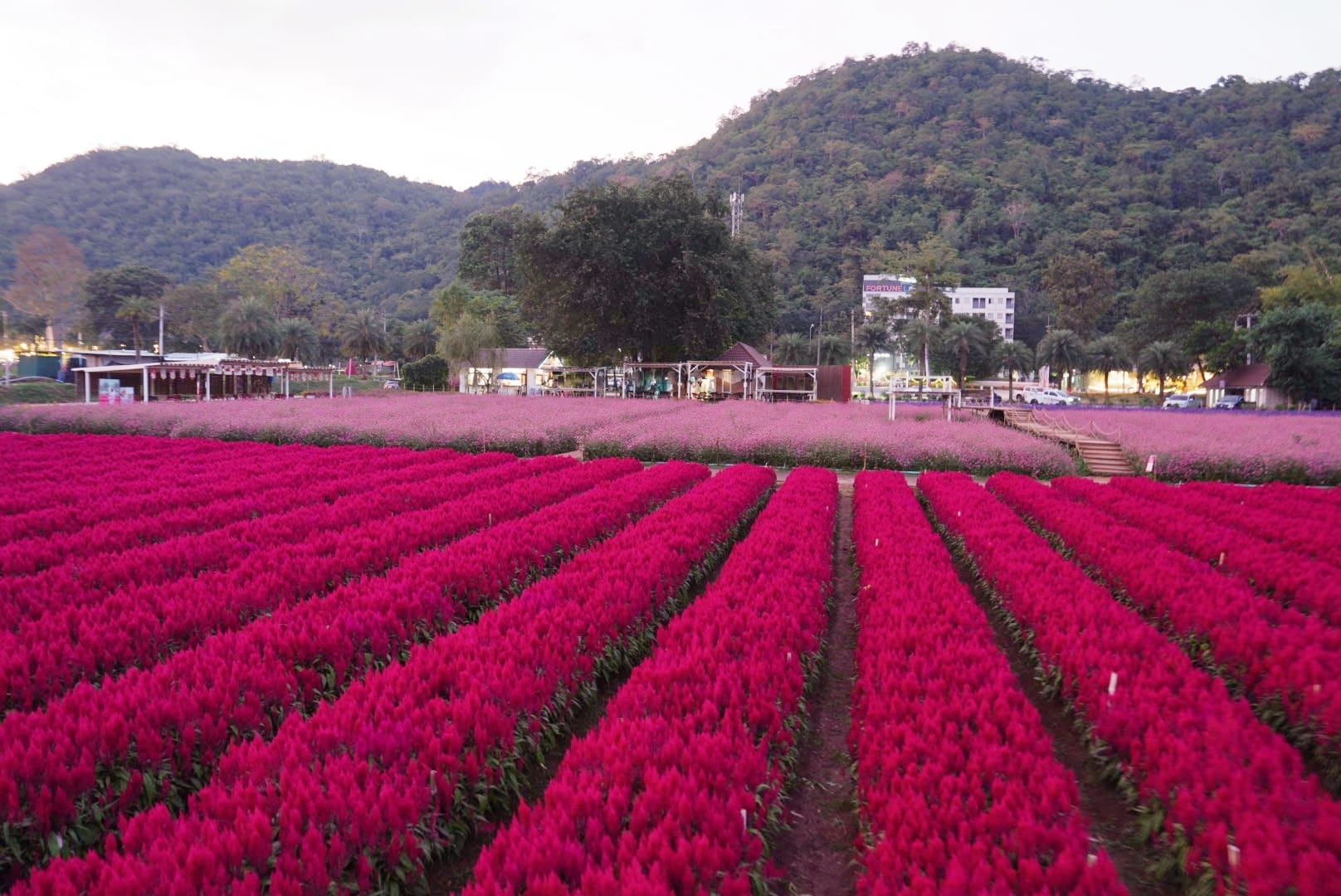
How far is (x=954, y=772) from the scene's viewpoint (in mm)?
3234

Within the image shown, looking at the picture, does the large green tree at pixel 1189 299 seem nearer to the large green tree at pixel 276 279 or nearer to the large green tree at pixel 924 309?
the large green tree at pixel 924 309

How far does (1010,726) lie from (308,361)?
102 m

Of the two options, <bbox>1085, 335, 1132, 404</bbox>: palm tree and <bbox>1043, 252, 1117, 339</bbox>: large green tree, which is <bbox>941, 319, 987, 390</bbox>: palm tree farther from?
<bbox>1043, 252, 1117, 339</bbox>: large green tree

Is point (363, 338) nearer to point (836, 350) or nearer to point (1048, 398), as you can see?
point (836, 350)

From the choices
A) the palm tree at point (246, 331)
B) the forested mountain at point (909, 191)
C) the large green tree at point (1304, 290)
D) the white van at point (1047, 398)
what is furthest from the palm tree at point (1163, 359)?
the palm tree at point (246, 331)

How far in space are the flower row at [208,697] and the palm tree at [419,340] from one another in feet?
292

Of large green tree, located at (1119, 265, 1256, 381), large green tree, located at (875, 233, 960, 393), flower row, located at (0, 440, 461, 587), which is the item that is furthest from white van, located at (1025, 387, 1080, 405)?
flower row, located at (0, 440, 461, 587)

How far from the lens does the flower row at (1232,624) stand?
14.1 ft

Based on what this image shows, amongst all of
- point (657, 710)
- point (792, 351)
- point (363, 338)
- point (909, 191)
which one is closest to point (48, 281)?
point (363, 338)

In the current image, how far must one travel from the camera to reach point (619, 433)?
70.5 ft

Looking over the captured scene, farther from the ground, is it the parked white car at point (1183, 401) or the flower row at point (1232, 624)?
the parked white car at point (1183, 401)

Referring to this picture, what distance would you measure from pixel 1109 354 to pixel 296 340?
93255 millimetres

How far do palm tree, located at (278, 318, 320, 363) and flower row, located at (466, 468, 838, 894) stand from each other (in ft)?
308

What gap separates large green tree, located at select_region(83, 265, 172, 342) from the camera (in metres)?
83.7
